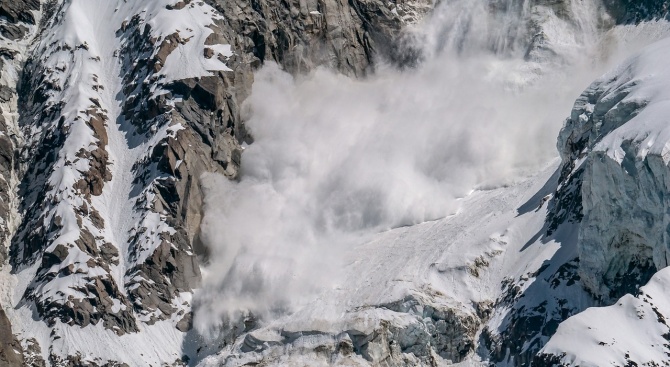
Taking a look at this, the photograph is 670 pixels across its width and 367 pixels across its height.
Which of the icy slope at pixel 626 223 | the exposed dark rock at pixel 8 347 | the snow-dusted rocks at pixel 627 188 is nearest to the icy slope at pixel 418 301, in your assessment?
the snow-dusted rocks at pixel 627 188

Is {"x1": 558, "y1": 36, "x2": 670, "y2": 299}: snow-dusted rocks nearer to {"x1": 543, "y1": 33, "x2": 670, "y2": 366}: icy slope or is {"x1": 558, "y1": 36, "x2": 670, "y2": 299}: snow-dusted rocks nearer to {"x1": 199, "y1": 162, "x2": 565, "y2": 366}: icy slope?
{"x1": 543, "y1": 33, "x2": 670, "y2": 366}: icy slope

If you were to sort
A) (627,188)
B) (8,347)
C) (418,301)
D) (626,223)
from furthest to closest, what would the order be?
(8,347) → (418,301) → (626,223) → (627,188)

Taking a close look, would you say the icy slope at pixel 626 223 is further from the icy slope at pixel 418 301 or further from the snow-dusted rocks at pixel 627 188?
the icy slope at pixel 418 301

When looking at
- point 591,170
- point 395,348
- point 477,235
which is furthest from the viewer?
point 477,235

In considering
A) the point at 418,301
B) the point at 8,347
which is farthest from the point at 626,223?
the point at 8,347

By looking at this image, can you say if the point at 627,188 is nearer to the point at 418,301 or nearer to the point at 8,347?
the point at 418,301

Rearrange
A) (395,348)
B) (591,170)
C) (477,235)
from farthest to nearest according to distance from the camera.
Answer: (477,235)
(395,348)
(591,170)

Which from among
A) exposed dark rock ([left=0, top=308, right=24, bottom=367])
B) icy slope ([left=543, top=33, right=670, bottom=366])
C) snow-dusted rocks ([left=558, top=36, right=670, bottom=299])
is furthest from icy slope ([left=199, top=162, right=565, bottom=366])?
exposed dark rock ([left=0, top=308, right=24, bottom=367])

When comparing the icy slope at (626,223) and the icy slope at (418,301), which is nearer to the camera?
the icy slope at (626,223)

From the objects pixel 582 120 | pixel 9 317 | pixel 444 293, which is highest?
pixel 582 120

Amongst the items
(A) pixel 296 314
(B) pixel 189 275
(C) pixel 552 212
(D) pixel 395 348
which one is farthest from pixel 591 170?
(B) pixel 189 275

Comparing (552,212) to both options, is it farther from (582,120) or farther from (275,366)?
(275,366)
